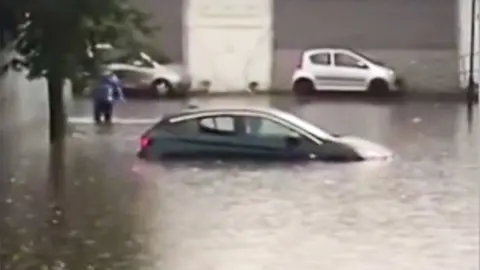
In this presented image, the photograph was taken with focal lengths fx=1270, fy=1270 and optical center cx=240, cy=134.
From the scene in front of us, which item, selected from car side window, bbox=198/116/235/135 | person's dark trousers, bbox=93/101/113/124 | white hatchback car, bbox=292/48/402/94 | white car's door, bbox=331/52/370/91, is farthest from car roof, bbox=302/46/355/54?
car side window, bbox=198/116/235/135

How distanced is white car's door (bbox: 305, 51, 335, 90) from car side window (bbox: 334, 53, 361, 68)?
8.8 inches

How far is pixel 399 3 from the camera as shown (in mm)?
42281

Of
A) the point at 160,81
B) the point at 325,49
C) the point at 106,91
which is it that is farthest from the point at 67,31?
the point at 325,49

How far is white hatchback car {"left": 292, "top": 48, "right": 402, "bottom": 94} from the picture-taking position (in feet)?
132

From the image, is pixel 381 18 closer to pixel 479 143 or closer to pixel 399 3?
pixel 399 3

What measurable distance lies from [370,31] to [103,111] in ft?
46.8

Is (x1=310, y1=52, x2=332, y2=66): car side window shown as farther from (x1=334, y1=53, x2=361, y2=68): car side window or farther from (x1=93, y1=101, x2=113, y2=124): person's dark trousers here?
(x1=93, y1=101, x2=113, y2=124): person's dark trousers

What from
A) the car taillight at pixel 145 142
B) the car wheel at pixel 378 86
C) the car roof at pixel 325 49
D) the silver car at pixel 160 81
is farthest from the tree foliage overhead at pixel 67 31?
the car roof at pixel 325 49

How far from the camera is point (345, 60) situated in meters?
40.8

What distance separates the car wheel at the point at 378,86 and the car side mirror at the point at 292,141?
61.3 feet

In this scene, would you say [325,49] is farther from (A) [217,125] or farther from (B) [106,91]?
(A) [217,125]

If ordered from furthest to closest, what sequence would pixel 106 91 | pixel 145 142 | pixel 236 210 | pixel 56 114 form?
1. pixel 106 91
2. pixel 56 114
3. pixel 145 142
4. pixel 236 210

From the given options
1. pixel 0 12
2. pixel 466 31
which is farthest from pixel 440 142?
pixel 466 31

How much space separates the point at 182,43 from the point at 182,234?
2875 centimetres
